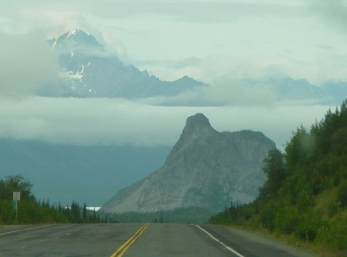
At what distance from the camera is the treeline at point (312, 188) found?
3089 cm

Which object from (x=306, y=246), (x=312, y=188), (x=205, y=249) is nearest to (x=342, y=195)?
(x=312, y=188)

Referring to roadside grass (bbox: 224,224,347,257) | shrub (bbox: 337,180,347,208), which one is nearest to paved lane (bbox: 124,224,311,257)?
roadside grass (bbox: 224,224,347,257)

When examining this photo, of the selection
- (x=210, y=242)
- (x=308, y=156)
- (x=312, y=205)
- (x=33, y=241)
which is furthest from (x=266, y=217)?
(x=308, y=156)

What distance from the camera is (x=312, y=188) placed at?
2195 inches

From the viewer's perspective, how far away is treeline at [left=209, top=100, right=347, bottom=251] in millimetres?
30891

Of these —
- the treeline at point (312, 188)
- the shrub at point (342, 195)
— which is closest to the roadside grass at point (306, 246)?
the treeline at point (312, 188)

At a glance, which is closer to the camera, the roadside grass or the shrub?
the roadside grass

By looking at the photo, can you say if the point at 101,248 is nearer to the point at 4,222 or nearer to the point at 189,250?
the point at 189,250

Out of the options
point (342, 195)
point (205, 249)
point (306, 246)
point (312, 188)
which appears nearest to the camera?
point (205, 249)

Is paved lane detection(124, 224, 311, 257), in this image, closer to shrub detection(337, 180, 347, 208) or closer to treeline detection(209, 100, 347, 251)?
treeline detection(209, 100, 347, 251)

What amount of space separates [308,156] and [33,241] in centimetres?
4674

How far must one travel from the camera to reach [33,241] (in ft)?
107

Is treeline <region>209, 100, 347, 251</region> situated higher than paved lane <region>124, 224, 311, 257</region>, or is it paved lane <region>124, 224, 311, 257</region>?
treeline <region>209, 100, 347, 251</region>

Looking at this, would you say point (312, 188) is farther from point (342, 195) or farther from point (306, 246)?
point (306, 246)
